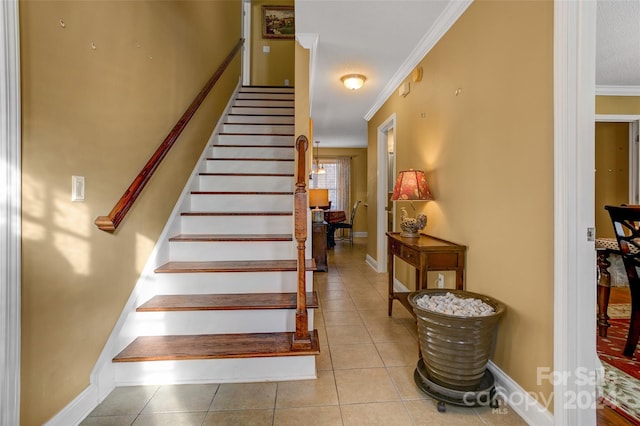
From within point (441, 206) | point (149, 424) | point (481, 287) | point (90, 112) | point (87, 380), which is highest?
point (90, 112)

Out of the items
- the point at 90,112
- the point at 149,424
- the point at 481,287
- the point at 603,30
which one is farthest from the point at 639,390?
the point at 90,112

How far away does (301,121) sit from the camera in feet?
7.88

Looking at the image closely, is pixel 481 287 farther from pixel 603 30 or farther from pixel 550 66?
pixel 603 30

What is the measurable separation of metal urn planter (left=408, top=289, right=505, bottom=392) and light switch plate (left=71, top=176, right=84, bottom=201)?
5.95 feet

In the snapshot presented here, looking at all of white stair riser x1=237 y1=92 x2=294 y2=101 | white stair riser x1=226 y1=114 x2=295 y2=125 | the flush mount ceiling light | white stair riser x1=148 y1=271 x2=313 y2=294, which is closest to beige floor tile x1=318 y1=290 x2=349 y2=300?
white stair riser x1=148 y1=271 x2=313 y2=294

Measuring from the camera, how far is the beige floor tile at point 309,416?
1.48 m

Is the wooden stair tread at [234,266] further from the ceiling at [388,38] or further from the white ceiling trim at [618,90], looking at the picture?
the white ceiling trim at [618,90]

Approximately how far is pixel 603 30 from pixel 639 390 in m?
2.75

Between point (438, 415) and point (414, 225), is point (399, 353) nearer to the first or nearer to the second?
point (438, 415)

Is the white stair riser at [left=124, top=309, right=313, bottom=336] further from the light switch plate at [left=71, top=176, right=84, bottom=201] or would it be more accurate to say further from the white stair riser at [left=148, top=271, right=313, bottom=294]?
the light switch plate at [left=71, top=176, right=84, bottom=201]

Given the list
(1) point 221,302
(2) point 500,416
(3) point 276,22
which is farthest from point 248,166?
(3) point 276,22

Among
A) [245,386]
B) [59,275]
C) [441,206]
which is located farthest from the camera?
[441,206]

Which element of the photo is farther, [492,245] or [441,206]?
[441,206]

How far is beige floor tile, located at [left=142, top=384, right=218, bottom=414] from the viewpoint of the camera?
1.58 meters
